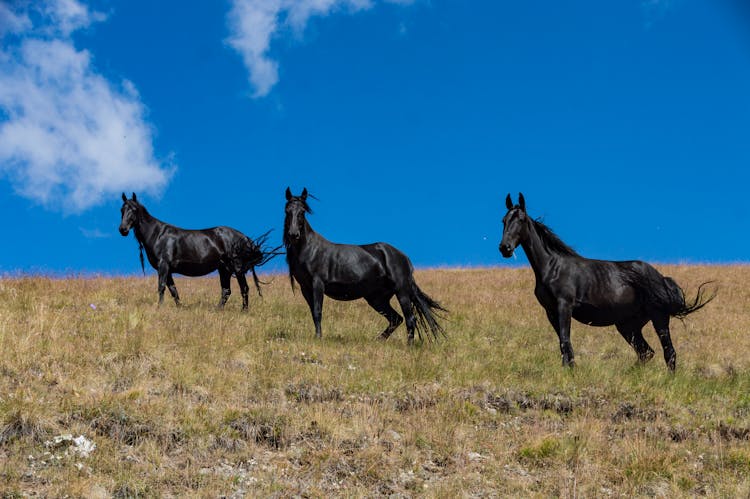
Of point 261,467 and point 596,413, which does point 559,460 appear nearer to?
point 596,413

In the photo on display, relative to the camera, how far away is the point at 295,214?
11836 millimetres

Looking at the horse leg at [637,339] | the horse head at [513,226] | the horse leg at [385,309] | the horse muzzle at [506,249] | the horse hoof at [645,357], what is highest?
the horse head at [513,226]

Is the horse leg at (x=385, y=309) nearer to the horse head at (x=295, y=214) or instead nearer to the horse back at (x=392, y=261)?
the horse back at (x=392, y=261)

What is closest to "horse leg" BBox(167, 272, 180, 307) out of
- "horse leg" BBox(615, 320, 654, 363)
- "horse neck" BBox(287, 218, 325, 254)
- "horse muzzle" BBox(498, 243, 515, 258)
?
"horse neck" BBox(287, 218, 325, 254)

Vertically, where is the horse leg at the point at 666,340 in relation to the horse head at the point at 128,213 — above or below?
below

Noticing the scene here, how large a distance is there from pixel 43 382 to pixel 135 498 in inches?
140

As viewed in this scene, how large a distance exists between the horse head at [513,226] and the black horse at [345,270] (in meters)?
2.72

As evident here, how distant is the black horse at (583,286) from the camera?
10.5 m

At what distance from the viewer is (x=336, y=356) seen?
11.0 metres

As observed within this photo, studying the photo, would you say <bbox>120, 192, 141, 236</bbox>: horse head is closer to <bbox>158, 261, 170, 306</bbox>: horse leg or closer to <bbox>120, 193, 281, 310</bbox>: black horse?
<bbox>120, 193, 281, 310</bbox>: black horse

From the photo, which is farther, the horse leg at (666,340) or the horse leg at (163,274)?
the horse leg at (163,274)

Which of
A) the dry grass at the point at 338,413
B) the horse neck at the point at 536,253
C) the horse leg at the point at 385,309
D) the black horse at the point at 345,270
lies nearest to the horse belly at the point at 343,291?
the black horse at the point at 345,270

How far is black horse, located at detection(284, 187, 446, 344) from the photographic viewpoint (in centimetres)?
1212

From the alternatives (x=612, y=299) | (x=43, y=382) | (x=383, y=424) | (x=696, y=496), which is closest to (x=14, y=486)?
(x=43, y=382)
